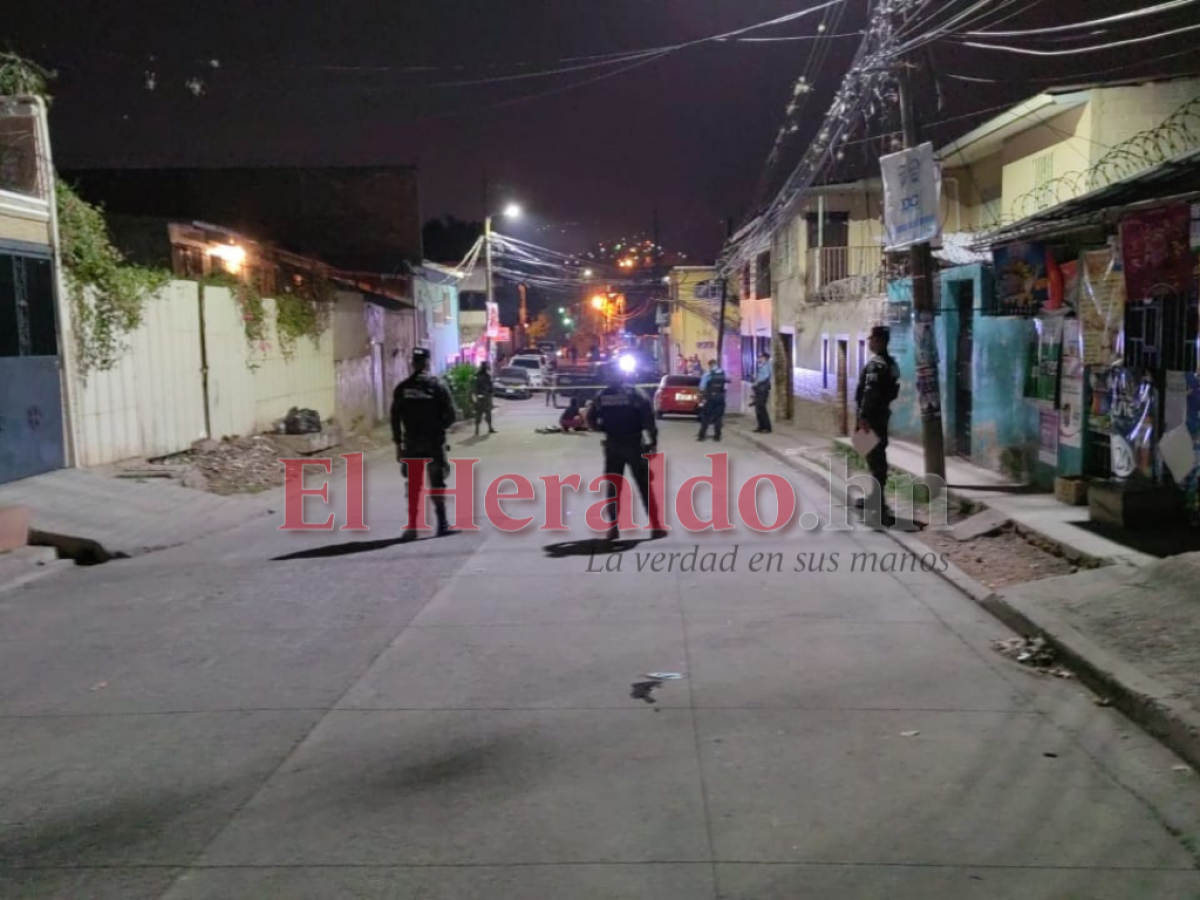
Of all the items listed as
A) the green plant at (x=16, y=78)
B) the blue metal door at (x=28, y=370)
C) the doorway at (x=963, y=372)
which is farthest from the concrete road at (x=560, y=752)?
the doorway at (x=963, y=372)

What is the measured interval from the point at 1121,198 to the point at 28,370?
11485mm

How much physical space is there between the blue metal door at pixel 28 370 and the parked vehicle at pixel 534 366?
117ft

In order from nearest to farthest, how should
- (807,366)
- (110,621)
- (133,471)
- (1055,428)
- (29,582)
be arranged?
(110,621), (29,582), (1055,428), (133,471), (807,366)

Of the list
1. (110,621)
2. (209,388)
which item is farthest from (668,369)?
(110,621)

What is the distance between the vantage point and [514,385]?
157ft

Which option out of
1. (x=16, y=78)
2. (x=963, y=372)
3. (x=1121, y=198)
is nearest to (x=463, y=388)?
(x=963, y=372)

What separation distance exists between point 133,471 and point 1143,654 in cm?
1195

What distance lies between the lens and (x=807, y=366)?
91.8ft

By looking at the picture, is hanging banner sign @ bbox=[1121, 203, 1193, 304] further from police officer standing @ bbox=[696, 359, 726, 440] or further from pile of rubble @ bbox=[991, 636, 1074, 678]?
police officer standing @ bbox=[696, 359, 726, 440]

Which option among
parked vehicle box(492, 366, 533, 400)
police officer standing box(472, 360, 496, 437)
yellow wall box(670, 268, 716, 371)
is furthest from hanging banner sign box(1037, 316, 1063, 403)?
yellow wall box(670, 268, 716, 371)

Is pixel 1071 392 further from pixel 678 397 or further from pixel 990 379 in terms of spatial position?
pixel 678 397

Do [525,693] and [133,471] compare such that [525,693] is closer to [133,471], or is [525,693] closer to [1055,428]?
[1055,428]

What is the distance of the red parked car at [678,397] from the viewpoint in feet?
113

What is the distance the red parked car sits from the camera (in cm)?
3431
